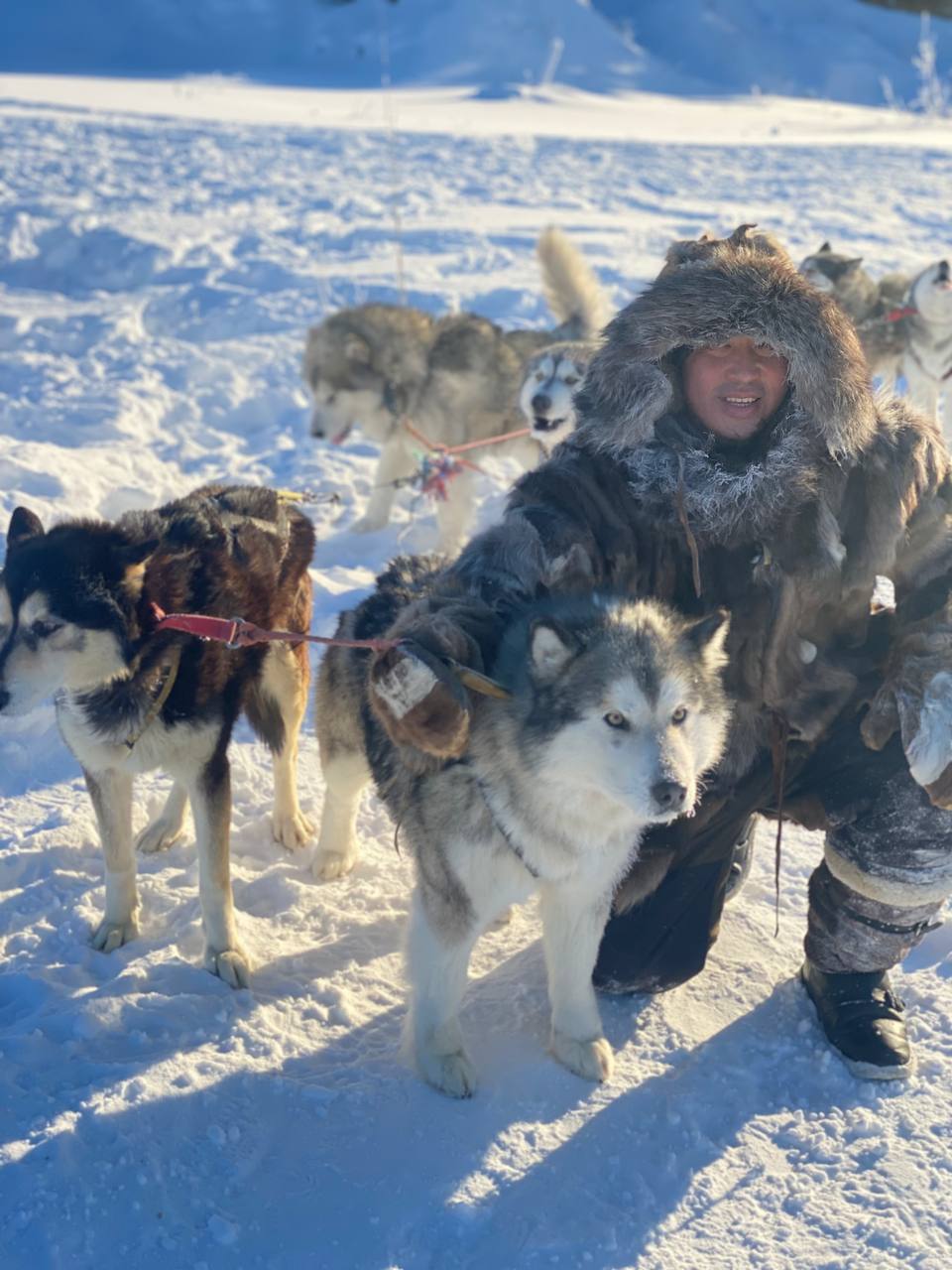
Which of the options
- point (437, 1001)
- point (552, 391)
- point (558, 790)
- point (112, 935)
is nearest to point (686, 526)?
point (558, 790)

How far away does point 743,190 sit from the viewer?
1106cm

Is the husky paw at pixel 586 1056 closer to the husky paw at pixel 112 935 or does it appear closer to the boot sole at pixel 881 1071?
the boot sole at pixel 881 1071

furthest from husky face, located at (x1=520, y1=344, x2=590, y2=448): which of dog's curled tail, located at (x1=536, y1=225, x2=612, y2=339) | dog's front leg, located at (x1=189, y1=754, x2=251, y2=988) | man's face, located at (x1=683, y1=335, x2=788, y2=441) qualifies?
dog's front leg, located at (x1=189, y1=754, x2=251, y2=988)

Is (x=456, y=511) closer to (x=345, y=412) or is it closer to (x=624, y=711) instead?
(x=345, y=412)

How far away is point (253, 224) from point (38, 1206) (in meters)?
8.59

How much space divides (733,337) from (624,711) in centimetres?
82

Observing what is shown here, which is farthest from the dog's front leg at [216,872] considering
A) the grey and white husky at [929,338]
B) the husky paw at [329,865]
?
the grey and white husky at [929,338]

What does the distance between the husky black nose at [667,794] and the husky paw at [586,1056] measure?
686 mm

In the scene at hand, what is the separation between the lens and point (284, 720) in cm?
285

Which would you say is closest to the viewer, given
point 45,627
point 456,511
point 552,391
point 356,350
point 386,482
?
point 45,627

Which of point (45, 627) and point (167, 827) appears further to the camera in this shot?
point (167, 827)

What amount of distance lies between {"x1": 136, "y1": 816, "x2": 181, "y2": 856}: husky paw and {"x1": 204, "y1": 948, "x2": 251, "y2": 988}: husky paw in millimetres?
484

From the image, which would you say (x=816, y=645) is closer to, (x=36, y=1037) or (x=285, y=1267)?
(x=285, y=1267)

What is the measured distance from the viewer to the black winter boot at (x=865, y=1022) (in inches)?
91.3
